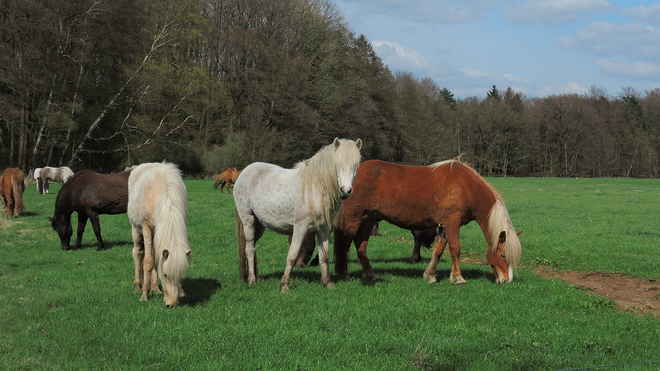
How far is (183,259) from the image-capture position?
656 centimetres

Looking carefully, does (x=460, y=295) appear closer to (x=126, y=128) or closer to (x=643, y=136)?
(x=126, y=128)

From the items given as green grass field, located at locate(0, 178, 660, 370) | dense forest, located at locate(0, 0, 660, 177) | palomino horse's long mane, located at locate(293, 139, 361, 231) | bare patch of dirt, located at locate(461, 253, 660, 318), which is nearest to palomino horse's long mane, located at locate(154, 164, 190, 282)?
green grass field, located at locate(0, 178, 660, 370)

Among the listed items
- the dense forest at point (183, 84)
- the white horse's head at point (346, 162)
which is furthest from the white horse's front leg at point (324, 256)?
the dense forest at point (183, 84)

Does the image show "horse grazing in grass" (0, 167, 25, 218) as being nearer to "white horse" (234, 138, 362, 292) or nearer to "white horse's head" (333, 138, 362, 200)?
"white horse" (234, 138, 362, 292)

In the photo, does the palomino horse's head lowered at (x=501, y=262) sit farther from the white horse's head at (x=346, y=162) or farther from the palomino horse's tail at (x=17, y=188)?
the palomino horse's tail at (x=17, y=188)

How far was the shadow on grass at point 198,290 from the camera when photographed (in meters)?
7.10

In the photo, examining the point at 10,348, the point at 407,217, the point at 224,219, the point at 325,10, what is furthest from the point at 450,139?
the point at 10,348

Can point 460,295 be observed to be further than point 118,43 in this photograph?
No

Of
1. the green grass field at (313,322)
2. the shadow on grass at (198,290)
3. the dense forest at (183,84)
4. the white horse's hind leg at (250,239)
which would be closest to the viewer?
the green grass field at (313,322)

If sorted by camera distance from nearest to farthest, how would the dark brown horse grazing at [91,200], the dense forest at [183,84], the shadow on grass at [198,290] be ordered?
the shadow on grass at [198,290], the dark brown horse grazing at [91,200], the dense forest at [183,84]

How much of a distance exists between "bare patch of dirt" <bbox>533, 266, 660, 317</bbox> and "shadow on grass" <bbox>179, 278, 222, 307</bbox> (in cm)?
633

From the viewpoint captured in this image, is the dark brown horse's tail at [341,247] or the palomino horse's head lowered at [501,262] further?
the dark brown horse's tail at [341,247]

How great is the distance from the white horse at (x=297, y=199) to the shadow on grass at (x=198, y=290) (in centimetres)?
61

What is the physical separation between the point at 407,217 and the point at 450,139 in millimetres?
67250
